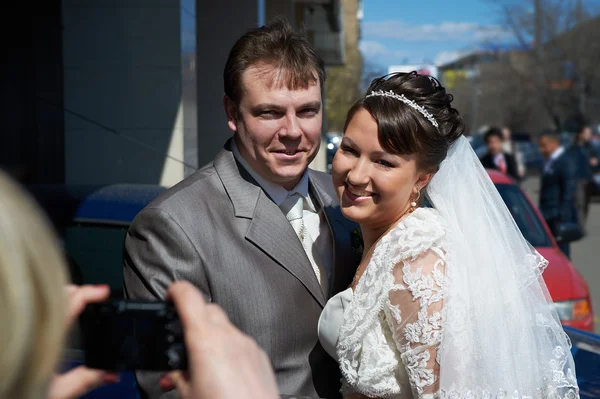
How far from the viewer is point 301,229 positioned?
2.75 meters

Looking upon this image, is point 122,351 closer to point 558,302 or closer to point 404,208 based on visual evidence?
point 404,208

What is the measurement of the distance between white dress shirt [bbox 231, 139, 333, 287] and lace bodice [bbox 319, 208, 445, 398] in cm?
35

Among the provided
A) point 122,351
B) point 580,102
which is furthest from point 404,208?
point 580,102

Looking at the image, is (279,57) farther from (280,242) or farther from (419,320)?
(419,320)

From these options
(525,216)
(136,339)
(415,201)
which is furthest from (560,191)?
(136,339)

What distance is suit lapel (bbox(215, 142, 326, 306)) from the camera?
2.51 m

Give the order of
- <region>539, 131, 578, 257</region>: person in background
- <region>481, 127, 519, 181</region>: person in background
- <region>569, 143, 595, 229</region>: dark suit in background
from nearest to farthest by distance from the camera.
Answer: <region>539, 131, 578, 257</region>: person in background, <region>569, 143, 595, 229</region>: dark suit in background, <region>481, 127, 519, 181</region>: person in background

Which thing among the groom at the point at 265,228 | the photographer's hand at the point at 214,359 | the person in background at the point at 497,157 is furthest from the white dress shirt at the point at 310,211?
the person in background at the point at 497,157

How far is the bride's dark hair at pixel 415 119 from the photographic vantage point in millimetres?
2455

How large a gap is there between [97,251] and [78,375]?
7.55ft

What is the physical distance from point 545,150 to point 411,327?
8893 mm

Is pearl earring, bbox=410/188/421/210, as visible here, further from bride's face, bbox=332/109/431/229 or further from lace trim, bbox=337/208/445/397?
lace trim, bbox=337/208/445/397

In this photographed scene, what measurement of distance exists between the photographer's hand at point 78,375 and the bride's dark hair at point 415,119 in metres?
1.54

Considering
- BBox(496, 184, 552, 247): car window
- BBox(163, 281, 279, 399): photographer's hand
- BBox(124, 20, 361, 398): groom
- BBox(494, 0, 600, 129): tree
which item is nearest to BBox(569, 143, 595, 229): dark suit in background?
BBox(496, 184, 552, 247): car window
